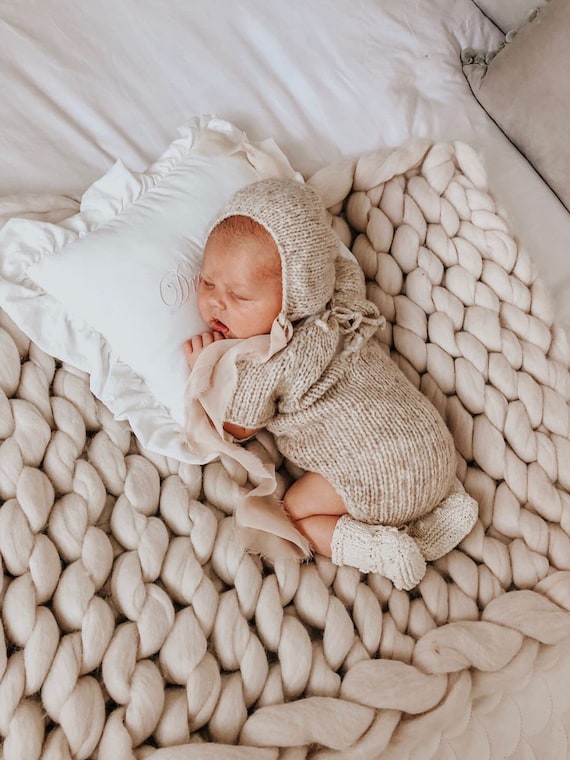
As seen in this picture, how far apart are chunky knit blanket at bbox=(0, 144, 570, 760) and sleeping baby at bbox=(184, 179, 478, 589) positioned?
0.16 ft

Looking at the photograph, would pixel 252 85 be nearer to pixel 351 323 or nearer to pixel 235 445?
pixel 351 323

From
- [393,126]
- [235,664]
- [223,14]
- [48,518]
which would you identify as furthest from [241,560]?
[223,14]

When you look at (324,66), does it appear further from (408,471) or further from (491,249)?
(408,471)

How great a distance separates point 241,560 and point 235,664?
4.3 inches

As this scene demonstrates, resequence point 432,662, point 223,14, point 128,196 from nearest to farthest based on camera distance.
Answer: point 432,662, point 128,196, point 223,14

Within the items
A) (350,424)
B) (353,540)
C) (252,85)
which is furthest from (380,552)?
(252,85)

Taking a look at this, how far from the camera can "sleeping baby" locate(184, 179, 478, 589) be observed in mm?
827

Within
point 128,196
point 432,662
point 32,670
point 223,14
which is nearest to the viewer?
point 32,670

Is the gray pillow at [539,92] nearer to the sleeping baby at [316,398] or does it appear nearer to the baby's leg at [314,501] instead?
the sleeping baby at [316,398]

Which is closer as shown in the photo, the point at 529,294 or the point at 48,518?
the point at 48,518

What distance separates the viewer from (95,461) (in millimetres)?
792

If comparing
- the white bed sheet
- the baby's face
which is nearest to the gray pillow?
the white bed sheet

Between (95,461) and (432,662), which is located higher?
(95,461)

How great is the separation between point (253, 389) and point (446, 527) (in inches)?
11.6
